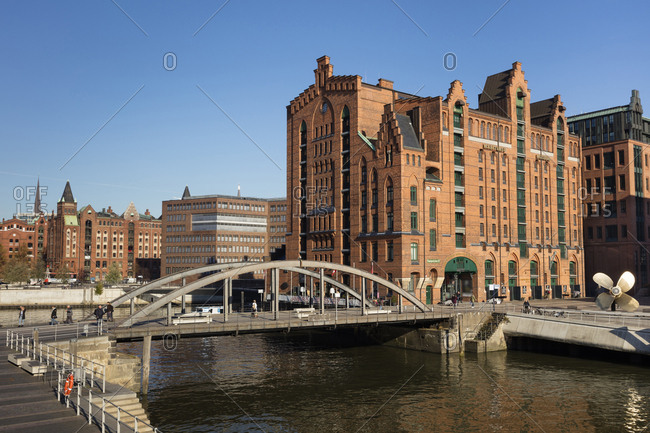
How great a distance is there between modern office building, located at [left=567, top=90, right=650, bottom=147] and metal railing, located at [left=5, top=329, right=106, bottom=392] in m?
93.2

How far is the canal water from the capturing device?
30.2m

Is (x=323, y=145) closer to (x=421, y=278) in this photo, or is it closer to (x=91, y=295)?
(x=421, y=278)

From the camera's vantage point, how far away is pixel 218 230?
147 m

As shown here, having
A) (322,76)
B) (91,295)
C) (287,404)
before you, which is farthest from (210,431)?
(91,295)

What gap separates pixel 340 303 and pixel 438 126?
26155mm

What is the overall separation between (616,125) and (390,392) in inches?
3247

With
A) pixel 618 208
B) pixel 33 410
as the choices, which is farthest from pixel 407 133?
pixel 33 410

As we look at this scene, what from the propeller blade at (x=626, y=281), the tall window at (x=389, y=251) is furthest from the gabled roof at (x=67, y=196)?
the propeller blade at (x=626, y=281)

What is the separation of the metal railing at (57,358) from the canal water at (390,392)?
4.49m

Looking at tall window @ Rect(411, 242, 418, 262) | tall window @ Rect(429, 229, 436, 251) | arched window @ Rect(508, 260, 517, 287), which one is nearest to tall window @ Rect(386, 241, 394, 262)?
tall window @ Rect(411, 242, 418, 262)

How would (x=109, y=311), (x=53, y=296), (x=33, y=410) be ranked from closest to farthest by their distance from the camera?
(x=33, y=410)
(x=109, y=311)
(x=53, y=296)

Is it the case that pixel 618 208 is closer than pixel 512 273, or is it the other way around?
pixel 512 273

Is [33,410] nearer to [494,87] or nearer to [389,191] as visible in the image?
[389,191]

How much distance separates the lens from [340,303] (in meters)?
69.3
